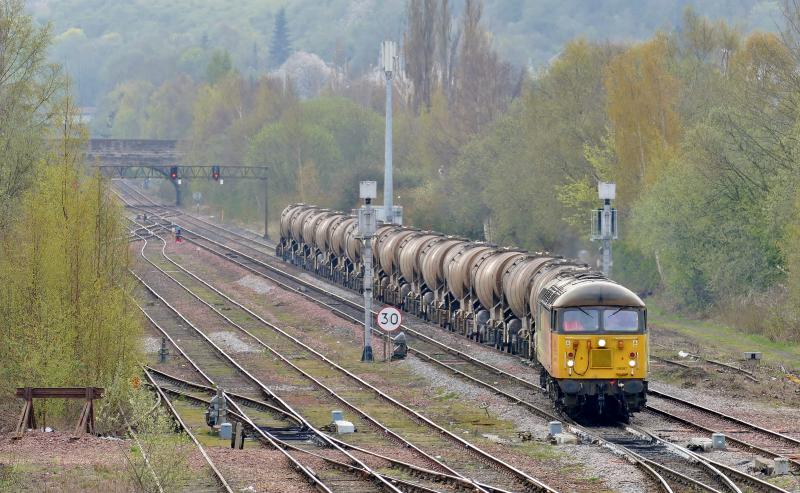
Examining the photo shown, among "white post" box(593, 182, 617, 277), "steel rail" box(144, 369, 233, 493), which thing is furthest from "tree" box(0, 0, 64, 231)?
"white post" box(593, 182, 617, 277)

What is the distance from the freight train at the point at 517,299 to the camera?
27328 mm

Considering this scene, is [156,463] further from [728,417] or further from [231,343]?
[231,343]

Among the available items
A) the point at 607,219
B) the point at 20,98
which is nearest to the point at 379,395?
the point at 607,219

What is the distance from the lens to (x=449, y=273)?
47.6 metres

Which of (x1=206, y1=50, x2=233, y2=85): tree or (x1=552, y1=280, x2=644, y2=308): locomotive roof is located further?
(x1=206, y1=50, x2=233, y2=85): tree

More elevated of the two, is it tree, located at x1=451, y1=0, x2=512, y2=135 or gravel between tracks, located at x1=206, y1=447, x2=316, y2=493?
tree, located at x1=451, y1=0, x2=512, y2=135

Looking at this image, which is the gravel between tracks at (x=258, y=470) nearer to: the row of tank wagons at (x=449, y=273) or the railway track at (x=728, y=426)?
the railway track at (x=728, y=426)

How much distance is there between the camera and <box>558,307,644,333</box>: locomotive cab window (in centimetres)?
2744

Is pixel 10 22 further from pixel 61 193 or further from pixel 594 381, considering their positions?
pixel 594 381

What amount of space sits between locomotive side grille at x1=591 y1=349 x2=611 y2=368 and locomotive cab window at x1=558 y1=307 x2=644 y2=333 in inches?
16.9

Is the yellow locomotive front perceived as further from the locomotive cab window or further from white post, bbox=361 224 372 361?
white post, bbox=361 224 372 361

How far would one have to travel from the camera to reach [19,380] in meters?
28.7

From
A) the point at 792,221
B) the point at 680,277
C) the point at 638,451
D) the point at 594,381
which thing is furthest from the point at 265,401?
the point at 680,277

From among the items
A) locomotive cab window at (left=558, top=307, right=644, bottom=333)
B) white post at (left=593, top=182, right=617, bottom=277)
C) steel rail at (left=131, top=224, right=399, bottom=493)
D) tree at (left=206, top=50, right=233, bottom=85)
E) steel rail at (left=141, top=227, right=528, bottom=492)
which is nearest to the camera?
steel rail at (left=131, top=224, right=399, bottom=493)
